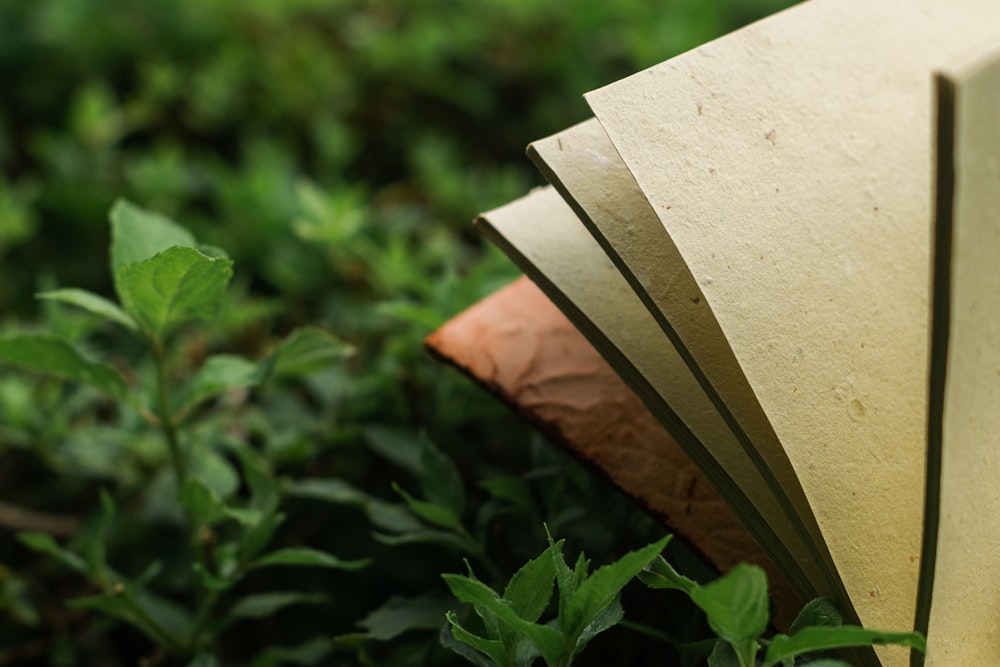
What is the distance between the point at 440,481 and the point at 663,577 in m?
0.21

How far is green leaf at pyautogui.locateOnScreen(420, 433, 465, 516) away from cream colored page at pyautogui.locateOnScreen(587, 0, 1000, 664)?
245 mm

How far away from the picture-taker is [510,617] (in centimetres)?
42

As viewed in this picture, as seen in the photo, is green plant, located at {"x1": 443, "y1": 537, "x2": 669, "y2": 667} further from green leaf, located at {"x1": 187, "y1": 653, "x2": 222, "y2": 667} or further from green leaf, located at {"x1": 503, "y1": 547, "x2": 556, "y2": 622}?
green leaf, located at {"x1": 187, "y1": 653, "x2": 222, "y2": 667}

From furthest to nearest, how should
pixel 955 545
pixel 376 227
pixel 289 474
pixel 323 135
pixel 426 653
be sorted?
pixel 323 135, pixel 376 227, pixel 289 474, pixel 426 653, pixel 955 545

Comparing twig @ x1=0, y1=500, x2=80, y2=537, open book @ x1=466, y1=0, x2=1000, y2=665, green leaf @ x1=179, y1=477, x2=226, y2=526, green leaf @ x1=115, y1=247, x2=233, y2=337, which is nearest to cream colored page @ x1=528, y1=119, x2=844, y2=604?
open book @ x1=466, y1=0, x2=1000, y2=665

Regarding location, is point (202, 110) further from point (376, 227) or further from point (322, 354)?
point (322, 354)

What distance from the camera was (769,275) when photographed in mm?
436

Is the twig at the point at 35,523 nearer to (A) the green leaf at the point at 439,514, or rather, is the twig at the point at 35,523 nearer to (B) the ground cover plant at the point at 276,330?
(B) the ground cover plant at the point at 276,330

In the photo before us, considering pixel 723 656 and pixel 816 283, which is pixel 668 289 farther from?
pixel 723 656

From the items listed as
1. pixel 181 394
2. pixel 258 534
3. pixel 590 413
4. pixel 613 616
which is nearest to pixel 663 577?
pixel 613 616

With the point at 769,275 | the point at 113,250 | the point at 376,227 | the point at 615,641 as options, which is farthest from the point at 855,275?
the point at 376,227

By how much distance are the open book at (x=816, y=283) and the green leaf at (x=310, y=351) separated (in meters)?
0.23

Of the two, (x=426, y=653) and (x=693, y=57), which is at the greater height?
(x=693, y=57)

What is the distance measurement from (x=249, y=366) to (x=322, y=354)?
5 cm
